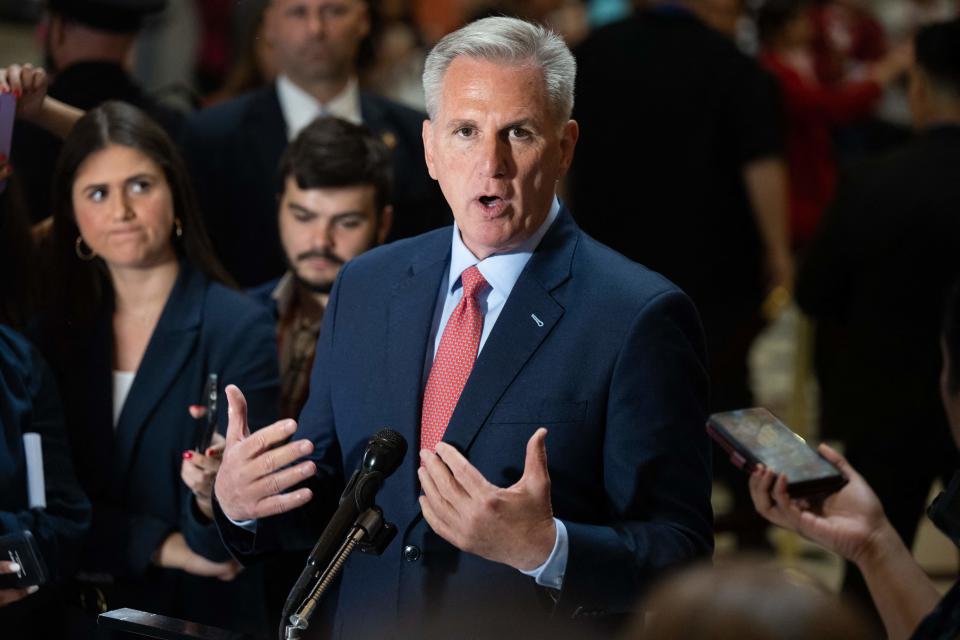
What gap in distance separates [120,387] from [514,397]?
1.19 meters

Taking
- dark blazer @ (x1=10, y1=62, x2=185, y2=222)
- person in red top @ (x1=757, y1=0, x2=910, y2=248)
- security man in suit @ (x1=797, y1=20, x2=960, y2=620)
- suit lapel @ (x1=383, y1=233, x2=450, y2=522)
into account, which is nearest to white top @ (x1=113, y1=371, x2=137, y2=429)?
dark blazer @ (x1=10, y1=62, x2=185, y2=222)

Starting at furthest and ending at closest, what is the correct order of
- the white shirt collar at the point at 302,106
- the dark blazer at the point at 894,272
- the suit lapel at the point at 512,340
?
the dark blazer at the point at 894,272
the white shirt collar at the point at 302,106
the suit lapel at the point at 512,340

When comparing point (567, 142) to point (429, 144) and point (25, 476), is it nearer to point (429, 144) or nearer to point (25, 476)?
point (429, 144)

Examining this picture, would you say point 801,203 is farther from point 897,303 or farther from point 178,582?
point 178,582

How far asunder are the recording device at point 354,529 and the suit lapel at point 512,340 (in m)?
0.16

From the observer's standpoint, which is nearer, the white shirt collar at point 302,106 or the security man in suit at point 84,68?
the security man in suit at point 84,68

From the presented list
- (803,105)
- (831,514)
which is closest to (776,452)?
(831,514)

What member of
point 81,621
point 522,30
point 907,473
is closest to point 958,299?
point 522,30

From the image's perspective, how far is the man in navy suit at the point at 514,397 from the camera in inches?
93.2

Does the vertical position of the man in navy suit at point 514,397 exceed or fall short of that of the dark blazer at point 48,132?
it falls short

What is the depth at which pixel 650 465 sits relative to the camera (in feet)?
7.75

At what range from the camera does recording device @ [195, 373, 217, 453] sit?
2.96m

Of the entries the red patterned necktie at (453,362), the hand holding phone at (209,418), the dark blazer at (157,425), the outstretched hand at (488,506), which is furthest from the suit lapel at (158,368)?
the outstretched hand at (488,506)

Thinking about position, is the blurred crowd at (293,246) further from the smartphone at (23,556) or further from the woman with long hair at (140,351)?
the smartphone at (23,556)
